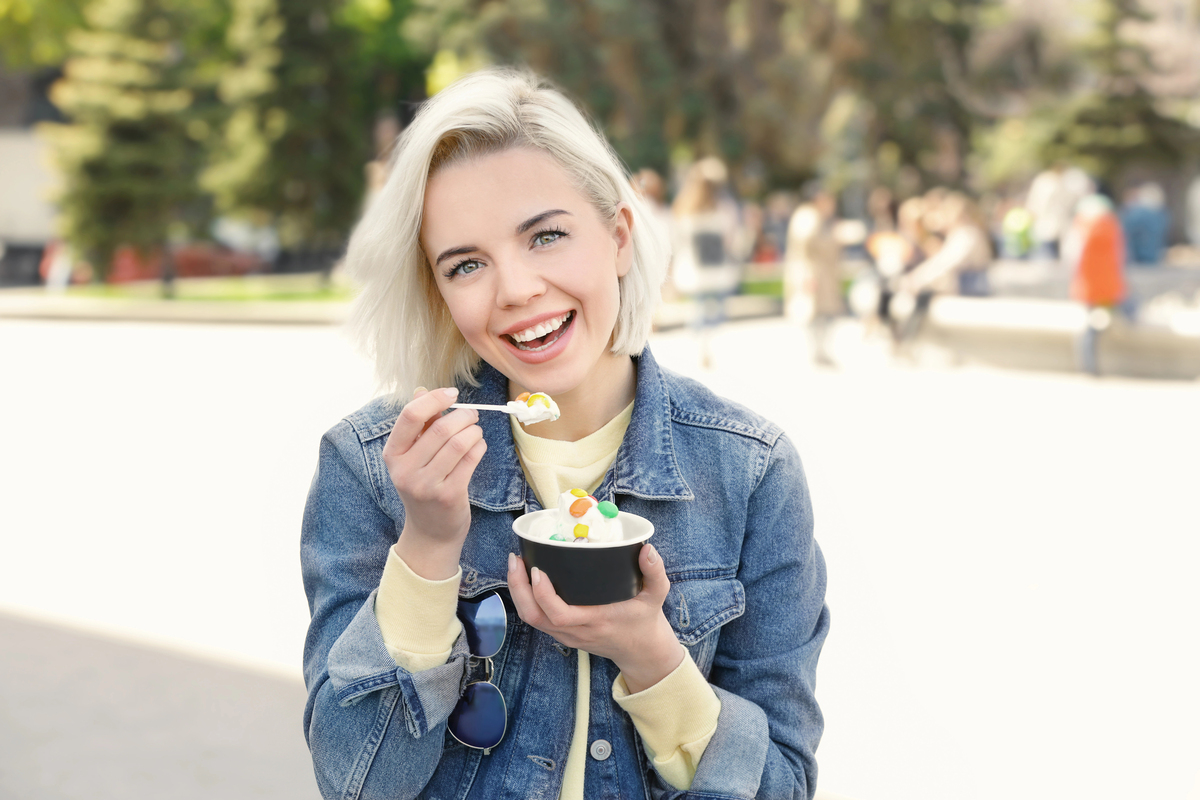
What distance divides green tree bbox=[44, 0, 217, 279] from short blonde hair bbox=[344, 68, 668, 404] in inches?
899

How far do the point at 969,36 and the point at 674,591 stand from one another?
31310 mm

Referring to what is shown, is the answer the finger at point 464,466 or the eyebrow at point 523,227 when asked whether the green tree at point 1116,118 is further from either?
the finger at point 464,466

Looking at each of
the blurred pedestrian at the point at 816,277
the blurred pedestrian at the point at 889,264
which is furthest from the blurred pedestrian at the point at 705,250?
the blurred pedestrian at the point at 889,264

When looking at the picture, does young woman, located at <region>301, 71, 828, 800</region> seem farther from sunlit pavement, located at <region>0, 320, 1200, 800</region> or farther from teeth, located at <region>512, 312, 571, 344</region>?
sunlit pavement, located at <region>0, 320, 1200, 800</region>

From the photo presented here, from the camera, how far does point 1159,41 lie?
4016 cm

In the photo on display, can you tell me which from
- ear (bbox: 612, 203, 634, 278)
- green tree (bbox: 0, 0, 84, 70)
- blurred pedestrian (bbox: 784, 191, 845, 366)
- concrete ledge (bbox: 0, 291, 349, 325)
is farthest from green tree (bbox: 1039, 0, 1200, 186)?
ear (bbox: 612, 203, 634, 278)

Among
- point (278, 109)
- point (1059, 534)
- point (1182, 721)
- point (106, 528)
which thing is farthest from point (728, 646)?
point (278, 109)

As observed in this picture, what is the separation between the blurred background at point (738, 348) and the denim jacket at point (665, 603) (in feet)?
2.19

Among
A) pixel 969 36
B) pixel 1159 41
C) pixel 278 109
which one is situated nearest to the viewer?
pixel 278 109

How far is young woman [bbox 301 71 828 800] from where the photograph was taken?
1707 mm

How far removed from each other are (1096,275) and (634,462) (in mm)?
11217

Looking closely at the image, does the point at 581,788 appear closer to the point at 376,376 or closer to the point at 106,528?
the point at 376,376

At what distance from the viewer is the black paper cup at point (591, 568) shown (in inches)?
60.2

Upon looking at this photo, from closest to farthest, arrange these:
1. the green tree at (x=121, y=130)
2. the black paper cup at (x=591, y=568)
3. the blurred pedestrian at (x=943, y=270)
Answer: the black paper cup at (x=591, y=568) → the blurred pedestrian at (x=943, y=270) → the green tree at (x=121, y=130)
